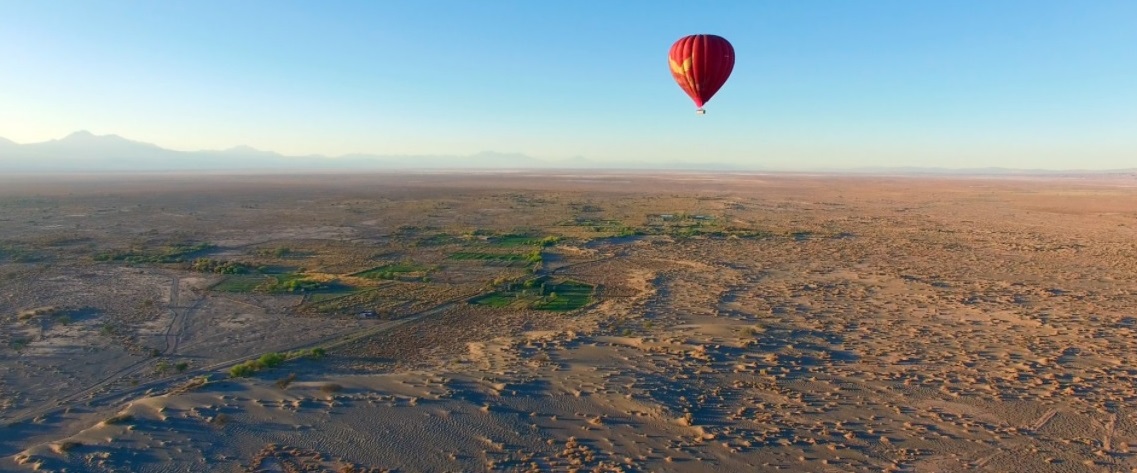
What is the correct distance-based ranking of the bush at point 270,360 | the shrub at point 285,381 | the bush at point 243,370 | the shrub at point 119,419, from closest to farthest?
the shrub at point 119,419 < the shrub at point 285,381 < the bush at point 243,370 < the bush at point 270,360

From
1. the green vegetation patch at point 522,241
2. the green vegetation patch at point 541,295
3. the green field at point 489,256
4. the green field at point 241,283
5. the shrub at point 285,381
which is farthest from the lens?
the green vegetation patch at point 522,241

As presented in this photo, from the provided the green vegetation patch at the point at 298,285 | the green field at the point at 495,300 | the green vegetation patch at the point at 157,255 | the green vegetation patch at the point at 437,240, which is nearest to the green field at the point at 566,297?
the green field at the point at 495,300

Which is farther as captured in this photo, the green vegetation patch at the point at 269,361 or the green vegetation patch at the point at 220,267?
the green vegetation patch at the point at 220,267

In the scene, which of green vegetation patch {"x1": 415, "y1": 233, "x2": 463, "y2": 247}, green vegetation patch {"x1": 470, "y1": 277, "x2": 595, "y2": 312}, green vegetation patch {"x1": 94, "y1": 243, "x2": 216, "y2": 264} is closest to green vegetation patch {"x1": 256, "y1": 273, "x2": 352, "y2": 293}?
green vegetation patch {"x1": 470, "y1": 277, "x2": 595, "y2": 312}

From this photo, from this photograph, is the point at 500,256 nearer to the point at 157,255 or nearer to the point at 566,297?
the point at 566,297

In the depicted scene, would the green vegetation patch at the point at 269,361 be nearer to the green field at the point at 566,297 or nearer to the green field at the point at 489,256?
the green field at the point at 566,297

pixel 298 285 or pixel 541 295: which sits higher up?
pixel 298 285

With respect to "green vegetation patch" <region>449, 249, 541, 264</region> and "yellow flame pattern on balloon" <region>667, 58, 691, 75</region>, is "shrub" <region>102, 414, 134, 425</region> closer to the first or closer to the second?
"green vegetation patch" <region>449, 249, 541, 264</region>

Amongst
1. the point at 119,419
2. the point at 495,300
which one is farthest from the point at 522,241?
the point at 119,419
